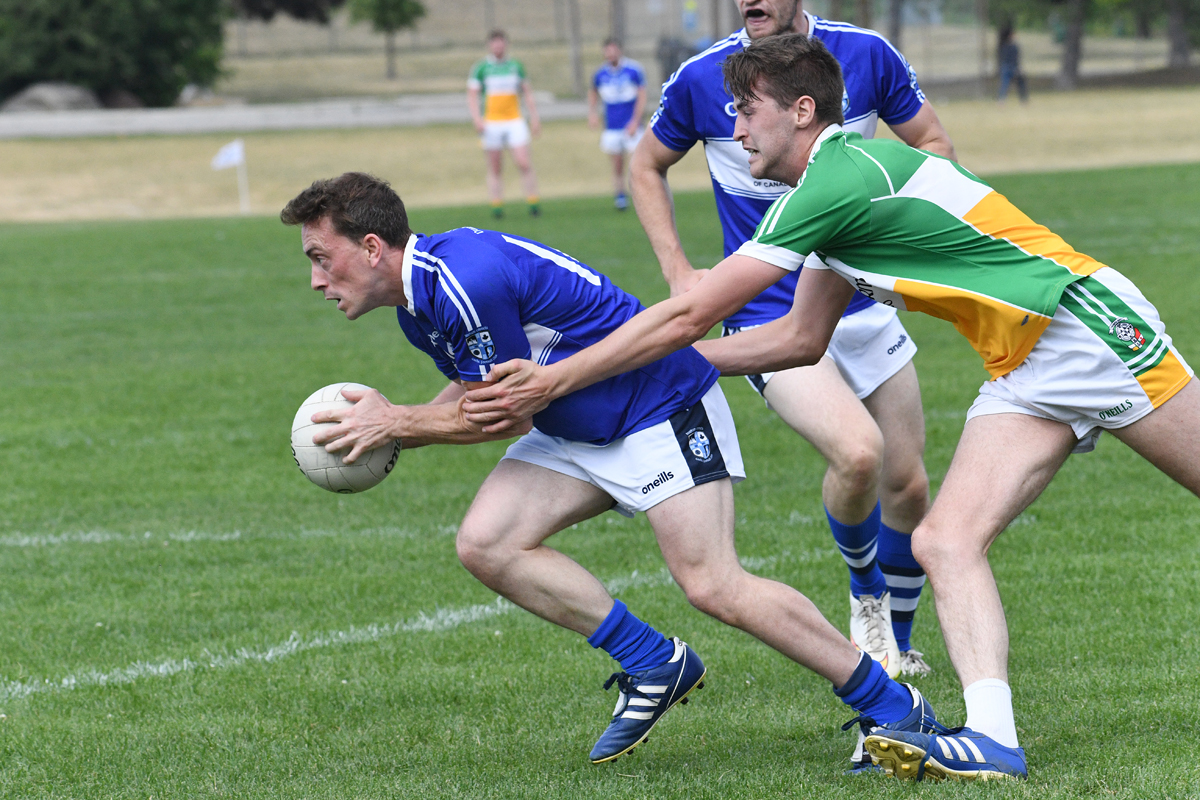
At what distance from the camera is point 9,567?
6664mm

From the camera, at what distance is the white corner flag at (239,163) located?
24733mm

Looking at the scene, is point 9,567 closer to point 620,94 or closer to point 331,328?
point 331,328

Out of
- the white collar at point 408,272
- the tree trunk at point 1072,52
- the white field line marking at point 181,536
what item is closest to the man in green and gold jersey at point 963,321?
the white collar at point 408,272

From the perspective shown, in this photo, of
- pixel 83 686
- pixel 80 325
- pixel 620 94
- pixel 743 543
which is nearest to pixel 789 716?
pixel 743 543

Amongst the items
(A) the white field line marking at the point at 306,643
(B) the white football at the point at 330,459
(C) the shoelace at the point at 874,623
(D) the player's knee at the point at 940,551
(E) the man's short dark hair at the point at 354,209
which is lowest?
(A) the white field line marking at the point at 306,643

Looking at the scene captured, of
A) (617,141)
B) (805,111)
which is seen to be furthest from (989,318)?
(617,141)

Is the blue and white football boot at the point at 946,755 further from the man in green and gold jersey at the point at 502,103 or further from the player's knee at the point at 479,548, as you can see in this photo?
the man in green and gold jersey at the point at 502,103

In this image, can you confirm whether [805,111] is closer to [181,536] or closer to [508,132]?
[181,536]

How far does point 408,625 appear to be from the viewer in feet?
19.1

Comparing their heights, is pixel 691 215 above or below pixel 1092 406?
below

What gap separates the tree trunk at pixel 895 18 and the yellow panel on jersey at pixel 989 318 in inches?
1891

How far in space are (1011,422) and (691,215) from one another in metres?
16.9

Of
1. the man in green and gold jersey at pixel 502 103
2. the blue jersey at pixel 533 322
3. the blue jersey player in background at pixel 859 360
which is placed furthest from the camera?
the man in green and gold jersey at pixel 502 103

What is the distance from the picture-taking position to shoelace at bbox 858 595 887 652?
17.1 feet
